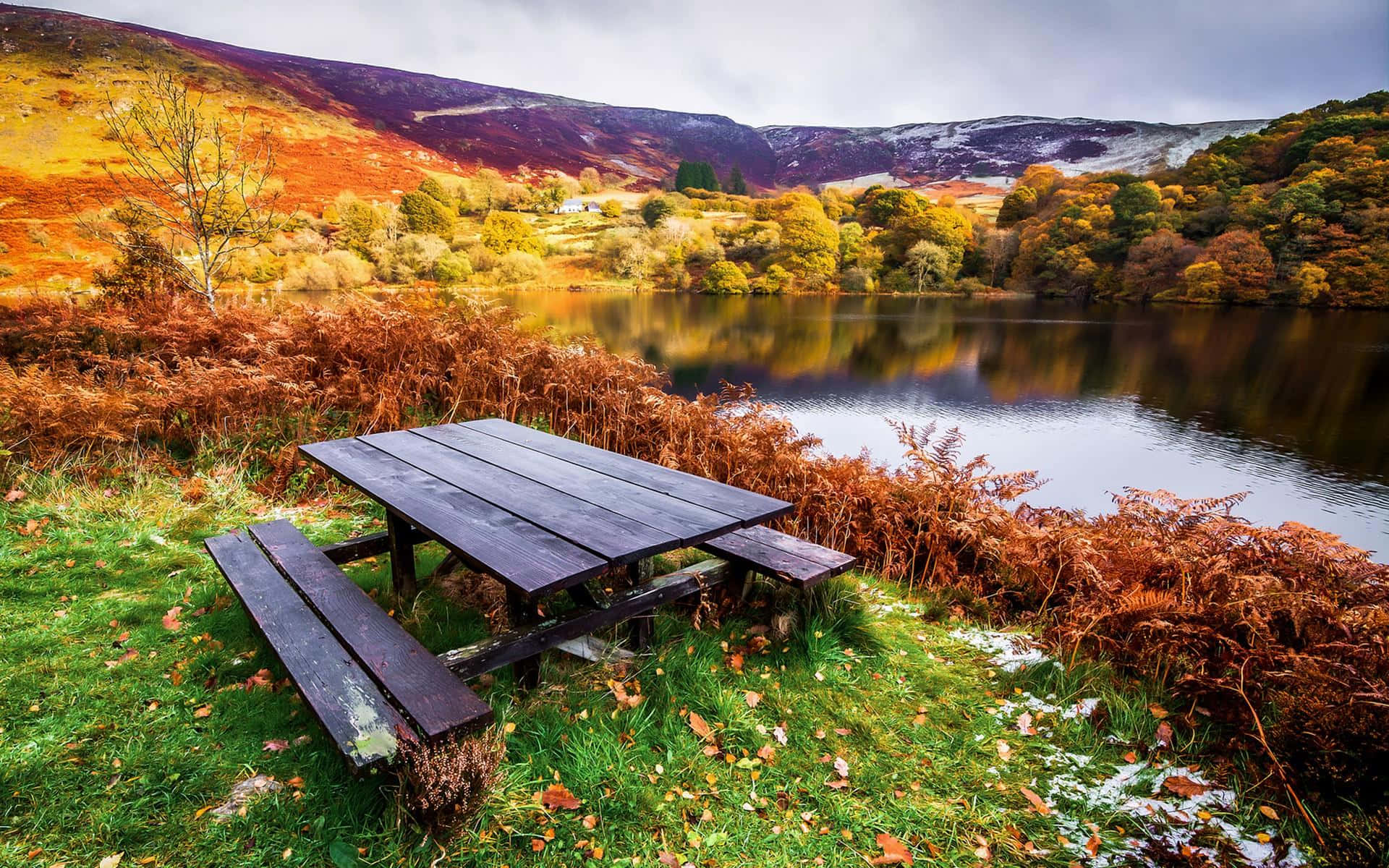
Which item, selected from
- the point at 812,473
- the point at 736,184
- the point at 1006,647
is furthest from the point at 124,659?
the point at 736,184

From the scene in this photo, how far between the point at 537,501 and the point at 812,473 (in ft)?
Result: 10.00

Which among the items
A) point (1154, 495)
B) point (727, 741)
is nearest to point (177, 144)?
point (727, 741)

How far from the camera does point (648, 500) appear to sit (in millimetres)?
2258

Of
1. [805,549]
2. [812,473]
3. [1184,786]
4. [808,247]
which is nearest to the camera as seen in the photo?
[1184,786]

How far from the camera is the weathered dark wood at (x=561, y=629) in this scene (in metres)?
1.91

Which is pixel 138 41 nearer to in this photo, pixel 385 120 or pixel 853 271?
pixel 385 120

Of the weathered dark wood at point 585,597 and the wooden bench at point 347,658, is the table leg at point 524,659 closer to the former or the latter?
the weathered dark wood at point 585,597

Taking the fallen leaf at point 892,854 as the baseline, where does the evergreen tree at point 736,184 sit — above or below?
above

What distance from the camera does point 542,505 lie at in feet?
7.15

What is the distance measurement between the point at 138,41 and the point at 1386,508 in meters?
54.2

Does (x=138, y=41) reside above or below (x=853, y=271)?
above

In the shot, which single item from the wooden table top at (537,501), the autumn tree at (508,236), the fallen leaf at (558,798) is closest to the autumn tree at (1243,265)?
the autumn tree at (508,236)

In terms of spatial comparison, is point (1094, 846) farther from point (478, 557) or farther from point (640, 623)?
point (478, 557)

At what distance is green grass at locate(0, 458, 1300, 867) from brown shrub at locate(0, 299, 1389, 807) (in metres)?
0.41
